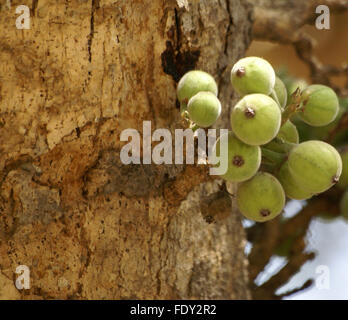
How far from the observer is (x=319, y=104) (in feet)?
3.63

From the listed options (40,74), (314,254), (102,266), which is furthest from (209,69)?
(314,254)

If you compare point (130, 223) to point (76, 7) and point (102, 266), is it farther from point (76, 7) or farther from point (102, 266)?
point (76, 7)

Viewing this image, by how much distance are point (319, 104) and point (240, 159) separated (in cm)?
23

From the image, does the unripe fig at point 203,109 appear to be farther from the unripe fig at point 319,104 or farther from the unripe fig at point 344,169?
the unripe fig at point 344,169

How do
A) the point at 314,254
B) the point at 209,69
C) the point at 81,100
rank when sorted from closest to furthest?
1. the point at 81,100
2. the point at 209,69
3. the point at 314,254

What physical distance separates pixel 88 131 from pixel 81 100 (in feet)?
0.20

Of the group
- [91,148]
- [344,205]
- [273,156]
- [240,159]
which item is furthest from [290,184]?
[344,205]

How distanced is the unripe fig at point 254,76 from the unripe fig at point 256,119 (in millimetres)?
44

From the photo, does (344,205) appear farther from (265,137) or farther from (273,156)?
(265,137)

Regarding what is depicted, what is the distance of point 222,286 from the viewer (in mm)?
1382

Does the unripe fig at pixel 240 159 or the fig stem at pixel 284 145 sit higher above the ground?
the fig stem at pixel 284 145

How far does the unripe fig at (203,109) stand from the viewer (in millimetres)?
1024

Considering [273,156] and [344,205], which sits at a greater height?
[344,205]

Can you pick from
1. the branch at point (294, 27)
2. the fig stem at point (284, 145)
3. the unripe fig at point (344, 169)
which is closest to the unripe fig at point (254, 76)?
the fig stem at point (284, 145)
